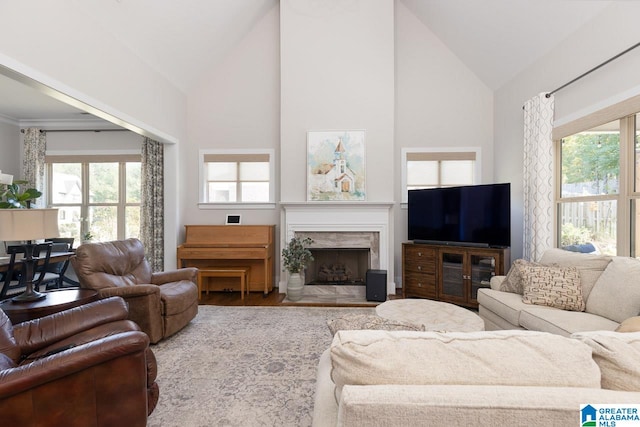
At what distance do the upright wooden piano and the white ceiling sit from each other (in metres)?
2.35

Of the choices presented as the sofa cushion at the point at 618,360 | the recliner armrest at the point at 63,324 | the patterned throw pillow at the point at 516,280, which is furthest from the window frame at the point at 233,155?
the sofa cushion at the point at 618,360

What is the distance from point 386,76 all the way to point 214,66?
2786 mm

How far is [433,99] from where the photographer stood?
4.86m

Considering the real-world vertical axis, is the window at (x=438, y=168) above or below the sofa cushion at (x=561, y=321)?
above

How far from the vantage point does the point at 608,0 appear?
2.70m

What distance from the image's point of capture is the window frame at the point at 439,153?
4805mm

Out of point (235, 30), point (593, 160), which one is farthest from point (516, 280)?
point (235, 30)

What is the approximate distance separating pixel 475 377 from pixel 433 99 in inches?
191

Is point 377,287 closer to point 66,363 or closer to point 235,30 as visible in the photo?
point 66,363

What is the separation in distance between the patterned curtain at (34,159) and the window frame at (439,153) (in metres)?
6.27

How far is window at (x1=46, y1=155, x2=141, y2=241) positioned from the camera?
5.41 metres

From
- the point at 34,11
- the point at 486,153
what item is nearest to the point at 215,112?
the point at 34,11

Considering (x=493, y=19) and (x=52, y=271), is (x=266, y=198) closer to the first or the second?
(x=52, y=271)

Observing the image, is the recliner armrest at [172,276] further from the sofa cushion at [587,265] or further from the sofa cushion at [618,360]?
the sofa cushion at [587,265]
